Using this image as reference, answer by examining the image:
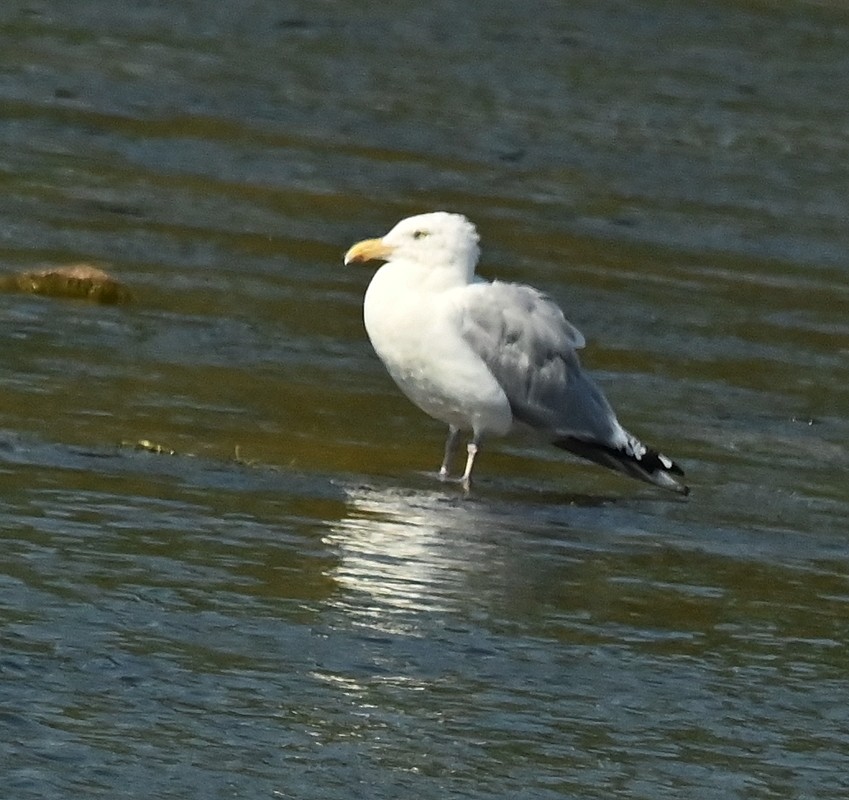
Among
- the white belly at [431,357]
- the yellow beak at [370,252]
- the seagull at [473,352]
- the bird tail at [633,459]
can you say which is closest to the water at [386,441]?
the bird tail at [633,459]

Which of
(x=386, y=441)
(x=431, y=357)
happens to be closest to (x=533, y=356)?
(x=431, y=357)

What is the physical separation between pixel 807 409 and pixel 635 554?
138 inches

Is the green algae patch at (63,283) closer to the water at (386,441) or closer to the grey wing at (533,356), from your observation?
the water at (386,441)

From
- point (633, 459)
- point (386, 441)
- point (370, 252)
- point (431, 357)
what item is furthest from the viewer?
point (386, 441)

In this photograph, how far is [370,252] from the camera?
1030 cm

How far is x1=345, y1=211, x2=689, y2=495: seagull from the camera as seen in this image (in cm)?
1002

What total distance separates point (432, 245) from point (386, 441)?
2.94 feet

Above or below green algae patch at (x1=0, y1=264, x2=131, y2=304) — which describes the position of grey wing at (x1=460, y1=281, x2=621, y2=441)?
above

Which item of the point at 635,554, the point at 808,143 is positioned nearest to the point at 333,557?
the point at 635,554

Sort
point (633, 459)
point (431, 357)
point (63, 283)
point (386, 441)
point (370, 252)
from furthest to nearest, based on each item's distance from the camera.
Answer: point (63, 283) < point (386, 441) < point (370, 252) < point (633, 459) < point (431, 357)

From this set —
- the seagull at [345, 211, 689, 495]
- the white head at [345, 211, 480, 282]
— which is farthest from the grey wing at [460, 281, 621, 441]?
the white head at [345, 211, 480, 282]

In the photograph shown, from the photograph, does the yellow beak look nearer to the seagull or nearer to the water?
the seagull

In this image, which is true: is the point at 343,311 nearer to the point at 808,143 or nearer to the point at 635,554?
the point at 635,554

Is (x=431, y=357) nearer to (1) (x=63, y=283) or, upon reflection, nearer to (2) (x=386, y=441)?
(2) (x=386, y=441)
